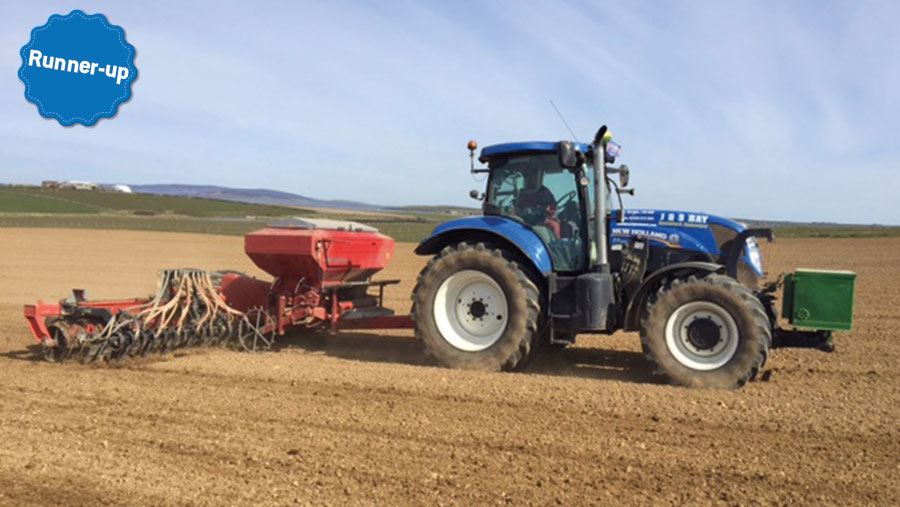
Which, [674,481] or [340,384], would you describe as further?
[340,384]

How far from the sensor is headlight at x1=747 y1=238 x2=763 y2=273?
277 inches

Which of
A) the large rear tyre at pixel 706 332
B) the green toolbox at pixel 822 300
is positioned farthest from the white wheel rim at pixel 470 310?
the green toolbox at pixel 822 300

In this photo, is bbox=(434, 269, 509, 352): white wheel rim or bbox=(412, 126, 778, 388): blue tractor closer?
bbox=(412, 126, 778, 388): blue tractor

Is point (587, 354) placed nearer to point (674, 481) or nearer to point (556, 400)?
point (556, 400)

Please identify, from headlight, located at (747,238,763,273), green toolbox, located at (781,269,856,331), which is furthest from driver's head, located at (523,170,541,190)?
green toolbox, located at (781,269,856,331)

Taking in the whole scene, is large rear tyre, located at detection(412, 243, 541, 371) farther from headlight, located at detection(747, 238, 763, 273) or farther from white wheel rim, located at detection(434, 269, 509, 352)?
headlight, located at detection(747, 238, 763, 273)

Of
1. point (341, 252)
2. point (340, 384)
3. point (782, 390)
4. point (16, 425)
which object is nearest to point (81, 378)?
point (16, 425)

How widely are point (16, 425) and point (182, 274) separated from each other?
2951 mm

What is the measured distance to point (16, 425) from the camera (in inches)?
208

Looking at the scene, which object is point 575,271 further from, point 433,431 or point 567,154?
point 433,431

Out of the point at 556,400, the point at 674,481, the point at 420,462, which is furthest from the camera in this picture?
the point at 556,400

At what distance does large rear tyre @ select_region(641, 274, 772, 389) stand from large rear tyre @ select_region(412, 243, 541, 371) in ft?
3.55

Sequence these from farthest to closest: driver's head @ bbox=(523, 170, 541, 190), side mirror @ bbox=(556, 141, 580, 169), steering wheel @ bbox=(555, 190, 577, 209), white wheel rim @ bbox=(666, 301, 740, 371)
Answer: driver's head @ bbox=(523, 170, 541, 190) → steering wheel @ bbox=(555, 190, 577, 209) → side mirror @ bbox=(556, 141, 580, 169) → white wheel rim @ bbox=(666, 301, 740, 371)

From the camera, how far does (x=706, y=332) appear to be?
6.37m
